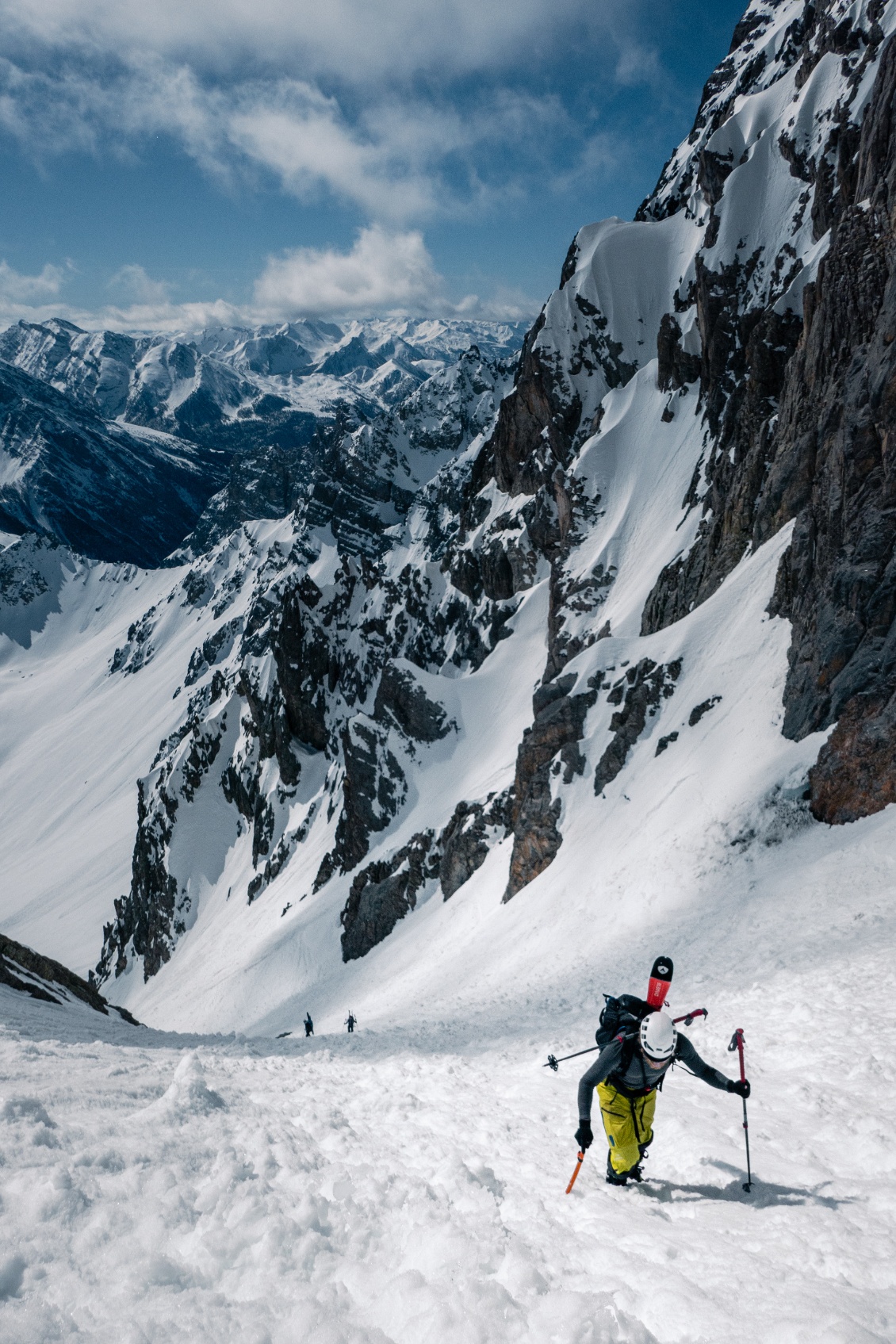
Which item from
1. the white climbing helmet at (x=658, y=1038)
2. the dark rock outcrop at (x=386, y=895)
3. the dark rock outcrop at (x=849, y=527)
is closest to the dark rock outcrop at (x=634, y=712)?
the dark rock outcrop at (x=849, y=527)

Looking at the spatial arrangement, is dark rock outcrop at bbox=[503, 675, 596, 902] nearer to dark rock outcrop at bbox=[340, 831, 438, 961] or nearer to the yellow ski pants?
dark rock outcrop at bbox=[340, 831, 438, 961]

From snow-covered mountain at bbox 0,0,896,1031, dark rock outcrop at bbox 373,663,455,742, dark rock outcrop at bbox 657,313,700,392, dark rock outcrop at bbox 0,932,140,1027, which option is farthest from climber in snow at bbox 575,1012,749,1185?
dark rock outcrop at bbox 657,313,700,392

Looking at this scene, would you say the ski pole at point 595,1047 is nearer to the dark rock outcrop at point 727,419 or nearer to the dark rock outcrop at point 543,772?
the dark rock outcrop at point 543,772

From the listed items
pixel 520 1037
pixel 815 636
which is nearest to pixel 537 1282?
pixel 520 1037

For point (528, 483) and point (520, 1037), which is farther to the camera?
point (528, 483)

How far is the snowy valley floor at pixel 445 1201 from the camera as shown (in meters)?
4.11

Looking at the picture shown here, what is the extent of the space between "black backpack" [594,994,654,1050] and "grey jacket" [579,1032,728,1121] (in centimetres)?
6

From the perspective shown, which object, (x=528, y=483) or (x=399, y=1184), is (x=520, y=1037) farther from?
(x=528, y=483)

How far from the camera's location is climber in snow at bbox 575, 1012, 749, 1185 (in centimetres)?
562

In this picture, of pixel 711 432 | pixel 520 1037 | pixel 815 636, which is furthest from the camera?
pixel 711 432

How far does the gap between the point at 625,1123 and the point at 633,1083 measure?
428mm

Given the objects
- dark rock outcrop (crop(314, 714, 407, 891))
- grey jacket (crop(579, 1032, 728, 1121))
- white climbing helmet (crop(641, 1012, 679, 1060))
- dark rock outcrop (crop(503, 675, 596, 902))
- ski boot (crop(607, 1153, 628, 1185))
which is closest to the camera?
white climbing helmet (crop(641, 1012, 679, 1060))

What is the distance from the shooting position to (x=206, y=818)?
9369 cm

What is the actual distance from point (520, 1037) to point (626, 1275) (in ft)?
31.4
